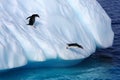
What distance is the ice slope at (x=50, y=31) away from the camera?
452 inches

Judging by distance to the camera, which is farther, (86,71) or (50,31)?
(86,71)

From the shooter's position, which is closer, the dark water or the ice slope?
the ice slope

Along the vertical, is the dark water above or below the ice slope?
below

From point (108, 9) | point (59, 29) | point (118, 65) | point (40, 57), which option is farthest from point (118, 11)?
point (40, 57)

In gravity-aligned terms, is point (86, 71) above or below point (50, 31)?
below

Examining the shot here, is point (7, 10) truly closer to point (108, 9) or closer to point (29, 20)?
point (29, 20)

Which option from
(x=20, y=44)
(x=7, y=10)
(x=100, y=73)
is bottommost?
(x=100, y=73)

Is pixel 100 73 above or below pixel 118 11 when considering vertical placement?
below

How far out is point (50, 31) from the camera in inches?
499

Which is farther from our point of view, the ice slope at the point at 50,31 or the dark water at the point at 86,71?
the dark water at the point at 86,71

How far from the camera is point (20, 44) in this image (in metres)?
11.8

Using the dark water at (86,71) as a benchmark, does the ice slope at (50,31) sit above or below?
above

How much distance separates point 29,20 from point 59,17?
3.94 feet

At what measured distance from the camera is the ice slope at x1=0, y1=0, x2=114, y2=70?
37.7ft
